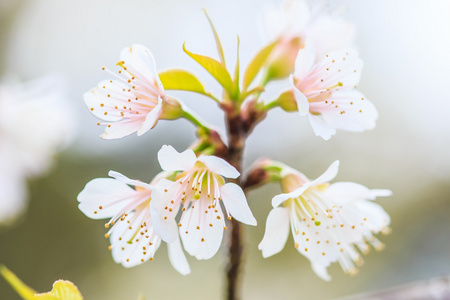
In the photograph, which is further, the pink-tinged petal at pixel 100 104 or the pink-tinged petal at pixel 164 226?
the pink-tinged petal at pixel 100 104

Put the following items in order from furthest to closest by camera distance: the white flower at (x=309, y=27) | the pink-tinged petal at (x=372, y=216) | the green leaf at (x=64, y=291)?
the white flower at (x=309, y=27) < the pink-tinged petal at (x=372, y=216) < the green leaf at (x=64, y=291)

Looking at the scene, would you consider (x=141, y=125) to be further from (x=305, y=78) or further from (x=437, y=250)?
(x=437, y=250)

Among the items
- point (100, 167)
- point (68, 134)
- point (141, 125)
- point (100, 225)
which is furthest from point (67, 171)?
point (141, 125)

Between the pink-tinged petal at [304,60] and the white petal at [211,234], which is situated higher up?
the pink-tinged petal at [304,60]

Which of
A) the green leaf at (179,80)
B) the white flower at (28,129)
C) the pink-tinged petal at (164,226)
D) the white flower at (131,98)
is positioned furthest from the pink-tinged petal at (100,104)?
the white flower at (28,129)

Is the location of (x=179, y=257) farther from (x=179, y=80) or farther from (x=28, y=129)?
(x=28, y=129)

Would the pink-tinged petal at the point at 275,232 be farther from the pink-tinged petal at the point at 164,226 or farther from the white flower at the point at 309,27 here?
the white flower at the point at 309,27

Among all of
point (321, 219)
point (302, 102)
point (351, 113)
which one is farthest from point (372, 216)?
point (302, 102)
